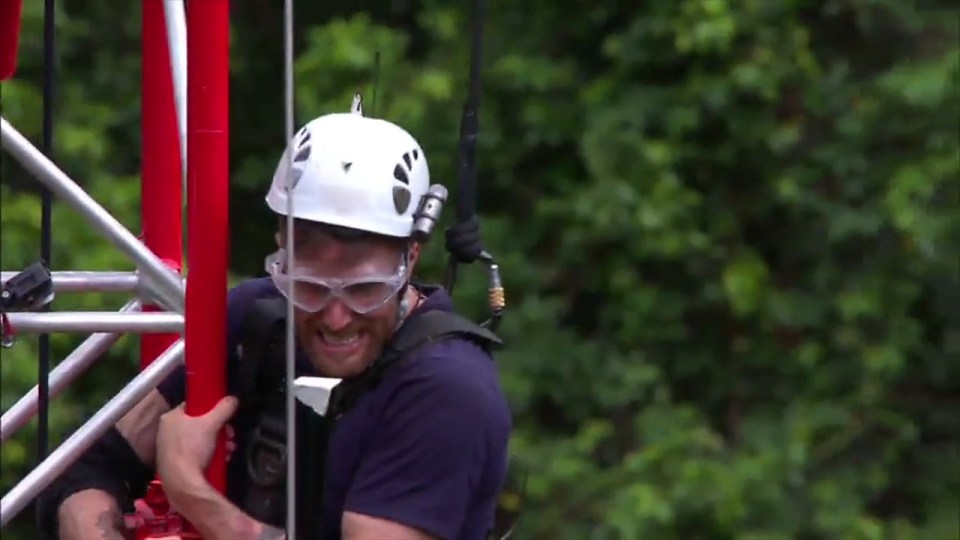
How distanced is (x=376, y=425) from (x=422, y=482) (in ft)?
0.39

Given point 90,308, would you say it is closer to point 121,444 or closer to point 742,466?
point 742,466

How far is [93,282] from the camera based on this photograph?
2855 mm

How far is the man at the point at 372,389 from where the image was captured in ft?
8.45

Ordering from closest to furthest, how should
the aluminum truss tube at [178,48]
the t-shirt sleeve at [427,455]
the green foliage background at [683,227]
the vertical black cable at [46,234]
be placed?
1. the t-shirt sleeve at [427,455]
2. the vertical black cable at [46,234]
3. the aluminum truss tube at [178,48]
4. the green foliage background at [683,227]

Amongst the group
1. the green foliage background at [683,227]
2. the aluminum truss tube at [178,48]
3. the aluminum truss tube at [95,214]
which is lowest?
the green foliage background at [683,227]

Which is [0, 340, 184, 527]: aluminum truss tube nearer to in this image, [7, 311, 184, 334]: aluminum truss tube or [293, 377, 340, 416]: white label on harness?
[7, 311, 184, 334]: aluminum truss tube

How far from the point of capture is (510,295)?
19.9 feet

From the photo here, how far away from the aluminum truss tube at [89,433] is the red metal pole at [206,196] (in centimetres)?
4

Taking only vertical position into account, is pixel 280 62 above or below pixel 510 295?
above

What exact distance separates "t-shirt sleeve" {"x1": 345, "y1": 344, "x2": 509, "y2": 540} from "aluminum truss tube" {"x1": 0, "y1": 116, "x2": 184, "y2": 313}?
34cm

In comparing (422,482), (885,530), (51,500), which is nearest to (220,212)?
(422,482)

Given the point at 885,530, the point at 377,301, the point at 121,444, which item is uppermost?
the point at 377,301

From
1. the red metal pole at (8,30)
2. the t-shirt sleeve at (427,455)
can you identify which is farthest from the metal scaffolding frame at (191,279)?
the red metal pole at (8,30)

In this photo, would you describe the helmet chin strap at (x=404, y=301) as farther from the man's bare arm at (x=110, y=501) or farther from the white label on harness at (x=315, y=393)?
the man's bare arm at (x=110, y=501)
